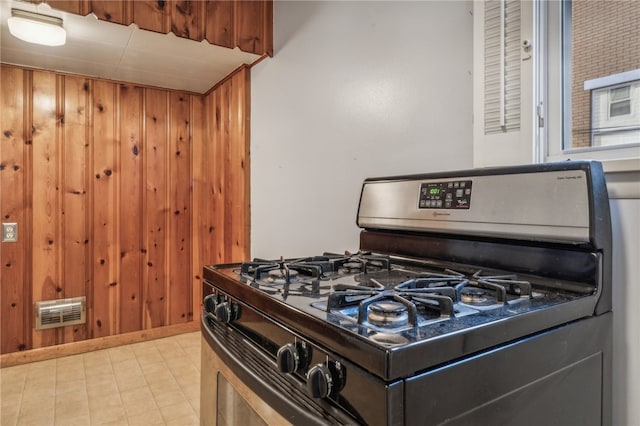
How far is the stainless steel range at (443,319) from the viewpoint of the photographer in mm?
577

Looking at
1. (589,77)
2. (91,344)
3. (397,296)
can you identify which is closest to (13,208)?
(91,344)

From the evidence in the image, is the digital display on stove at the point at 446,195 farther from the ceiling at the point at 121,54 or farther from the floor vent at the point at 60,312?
the floor vent at the point at 60,312

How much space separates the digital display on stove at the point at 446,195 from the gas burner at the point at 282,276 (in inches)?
17.5

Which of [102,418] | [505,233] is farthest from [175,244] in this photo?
[505,233]

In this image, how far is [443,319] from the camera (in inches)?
25.7

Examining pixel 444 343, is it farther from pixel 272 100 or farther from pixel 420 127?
pixel 272 100

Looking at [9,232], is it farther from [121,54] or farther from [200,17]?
[200,17]

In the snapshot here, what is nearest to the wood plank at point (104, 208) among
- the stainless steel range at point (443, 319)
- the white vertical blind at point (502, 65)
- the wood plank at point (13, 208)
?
the wood plank at point (13, 208)

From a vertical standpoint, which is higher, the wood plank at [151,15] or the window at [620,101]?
the wood plank at [151,15]

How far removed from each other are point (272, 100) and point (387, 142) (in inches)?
38.0

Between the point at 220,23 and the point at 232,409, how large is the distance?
6.55 feet

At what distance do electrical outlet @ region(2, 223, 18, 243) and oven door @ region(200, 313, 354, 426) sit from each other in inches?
86.3

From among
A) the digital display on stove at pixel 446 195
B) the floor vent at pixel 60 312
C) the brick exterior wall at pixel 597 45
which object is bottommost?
the floor vent at pixel 60 312

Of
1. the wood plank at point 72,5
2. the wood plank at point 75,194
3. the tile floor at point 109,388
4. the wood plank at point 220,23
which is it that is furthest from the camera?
the wood plank at point 75,194
